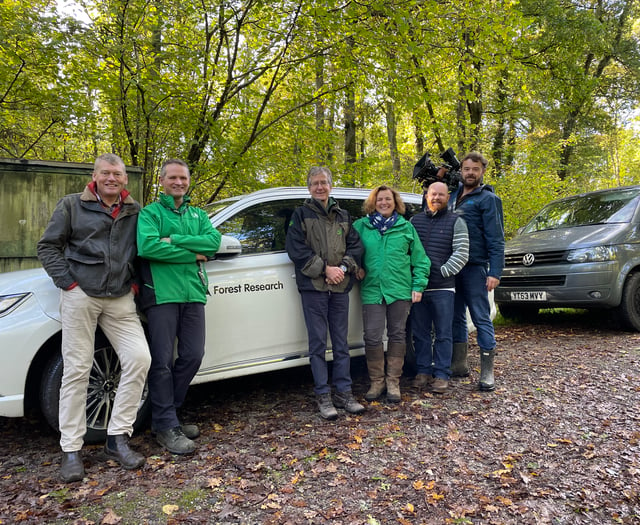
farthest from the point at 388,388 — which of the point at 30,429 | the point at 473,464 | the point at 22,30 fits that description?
the point at 22,30

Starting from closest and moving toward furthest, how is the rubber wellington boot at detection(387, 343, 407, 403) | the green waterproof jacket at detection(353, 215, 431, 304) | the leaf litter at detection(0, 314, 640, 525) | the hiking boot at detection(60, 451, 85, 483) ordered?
the leaf litter at detection(0, 314, 640, 525) < the hiking boot at detection(60, 451, 85, 483) < the green waterproof jacket at detection(353, 215, 431, 304) < the rubber wellington boot at detection(387, 343, 407, 403)

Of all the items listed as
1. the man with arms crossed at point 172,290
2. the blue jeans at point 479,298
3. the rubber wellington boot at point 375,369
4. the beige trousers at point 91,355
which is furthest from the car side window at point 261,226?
the blue jeans at point 479,298

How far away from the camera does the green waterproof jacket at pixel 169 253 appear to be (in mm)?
2990

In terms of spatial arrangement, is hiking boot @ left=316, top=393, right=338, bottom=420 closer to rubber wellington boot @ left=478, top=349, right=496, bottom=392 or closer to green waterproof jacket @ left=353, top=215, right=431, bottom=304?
green waterproof jacket @ left=353, top=215, right=431, bottom=304

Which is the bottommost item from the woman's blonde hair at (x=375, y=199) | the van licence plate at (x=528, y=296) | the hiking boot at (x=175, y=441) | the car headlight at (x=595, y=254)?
the hiking boot at (x=175, y=441)

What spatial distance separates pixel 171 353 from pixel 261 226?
4.25ft

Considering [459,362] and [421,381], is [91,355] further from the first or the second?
[459,362]

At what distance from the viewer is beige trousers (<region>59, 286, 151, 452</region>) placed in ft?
9.16

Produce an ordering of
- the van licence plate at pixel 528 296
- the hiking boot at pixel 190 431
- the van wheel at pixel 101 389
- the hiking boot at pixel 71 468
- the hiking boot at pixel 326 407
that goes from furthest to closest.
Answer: the van licence plate at pixel 528 296
the hiking boot at pixel 326 407
the hiking boot at pixel 190 431
the van wheel at pixel 101 389
the hiking boot at pixel 71 468

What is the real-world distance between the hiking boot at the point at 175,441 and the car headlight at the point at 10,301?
1.25 m

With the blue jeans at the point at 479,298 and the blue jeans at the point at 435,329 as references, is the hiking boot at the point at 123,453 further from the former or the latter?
the blue jeans at the point at 479,298

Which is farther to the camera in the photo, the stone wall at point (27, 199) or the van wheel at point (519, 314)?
the van wheel at point (519, 314)

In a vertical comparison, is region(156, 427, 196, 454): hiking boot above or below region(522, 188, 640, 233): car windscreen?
below

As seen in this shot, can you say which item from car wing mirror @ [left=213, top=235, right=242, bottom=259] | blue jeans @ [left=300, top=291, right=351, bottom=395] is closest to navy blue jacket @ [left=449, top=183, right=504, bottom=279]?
blue jeans @ [left=300, top=291, right=351, bottom=395]
